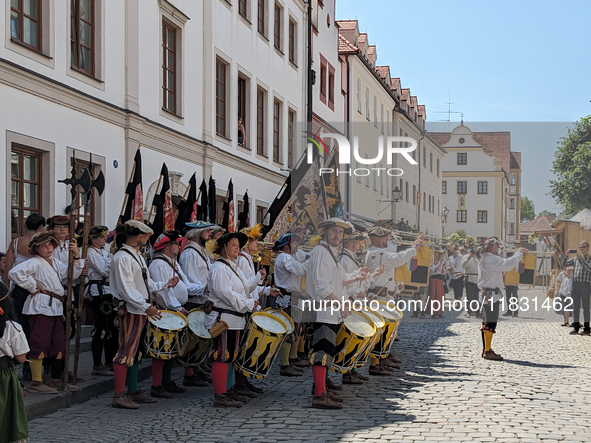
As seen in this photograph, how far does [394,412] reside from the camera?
7930 millimetres

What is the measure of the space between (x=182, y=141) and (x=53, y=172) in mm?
5304

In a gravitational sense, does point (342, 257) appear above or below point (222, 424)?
above

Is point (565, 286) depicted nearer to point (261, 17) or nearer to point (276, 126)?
point (276, 126)

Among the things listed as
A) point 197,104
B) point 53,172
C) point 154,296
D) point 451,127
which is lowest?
point 154,296

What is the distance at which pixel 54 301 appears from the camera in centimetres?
821

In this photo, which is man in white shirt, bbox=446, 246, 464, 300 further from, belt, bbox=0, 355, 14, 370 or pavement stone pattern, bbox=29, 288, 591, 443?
belt, bbox=0, 355, 14, 370

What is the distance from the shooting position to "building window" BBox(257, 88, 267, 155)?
23.4 m

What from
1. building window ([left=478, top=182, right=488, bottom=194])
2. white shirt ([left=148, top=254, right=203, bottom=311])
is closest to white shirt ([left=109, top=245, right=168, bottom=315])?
white shirt ([left=148, top=254, right=203, bottom=311])

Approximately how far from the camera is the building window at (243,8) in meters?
21.3

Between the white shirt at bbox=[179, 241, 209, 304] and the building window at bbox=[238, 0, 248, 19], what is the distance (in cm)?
1269

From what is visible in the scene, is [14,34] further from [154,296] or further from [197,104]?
[197,104]

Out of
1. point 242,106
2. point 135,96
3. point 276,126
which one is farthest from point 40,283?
point 276,126

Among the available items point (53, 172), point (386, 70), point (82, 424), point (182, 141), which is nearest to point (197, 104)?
point (182, 141)

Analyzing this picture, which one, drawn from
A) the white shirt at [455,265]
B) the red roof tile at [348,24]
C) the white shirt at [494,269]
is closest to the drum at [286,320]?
the white shirt at [494,269]
